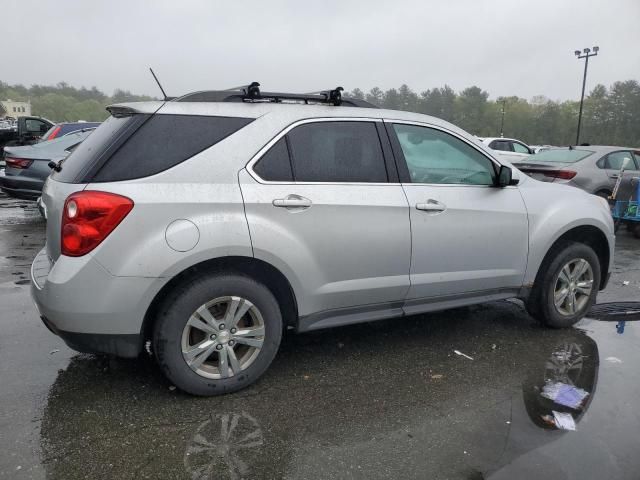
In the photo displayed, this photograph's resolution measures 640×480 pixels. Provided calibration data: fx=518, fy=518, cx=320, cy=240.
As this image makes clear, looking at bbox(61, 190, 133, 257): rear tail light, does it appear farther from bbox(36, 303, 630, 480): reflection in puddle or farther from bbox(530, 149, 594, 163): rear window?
bbox(530, 149, 594, 163): rear window

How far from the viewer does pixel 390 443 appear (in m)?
2.71

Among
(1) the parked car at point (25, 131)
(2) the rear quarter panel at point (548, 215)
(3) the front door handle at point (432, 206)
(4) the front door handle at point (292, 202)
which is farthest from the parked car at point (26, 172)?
(1) the parked car at point (25, 131)

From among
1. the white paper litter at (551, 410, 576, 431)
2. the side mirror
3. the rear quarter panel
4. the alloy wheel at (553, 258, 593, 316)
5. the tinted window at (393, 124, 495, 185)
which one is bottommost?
the white paper litter at (551, 410, 576, 431)

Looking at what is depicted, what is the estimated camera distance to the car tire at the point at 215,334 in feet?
9.52

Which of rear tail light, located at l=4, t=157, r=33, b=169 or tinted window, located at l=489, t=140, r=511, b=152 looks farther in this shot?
tinted window, located at l=489, t=140, r=511, b=152

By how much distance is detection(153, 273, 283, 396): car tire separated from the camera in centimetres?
290

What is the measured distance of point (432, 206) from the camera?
11.8ft

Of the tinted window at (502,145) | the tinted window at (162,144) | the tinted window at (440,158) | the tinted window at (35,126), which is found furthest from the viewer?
the tinted window at (35,126)

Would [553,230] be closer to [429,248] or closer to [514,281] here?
[514,281]

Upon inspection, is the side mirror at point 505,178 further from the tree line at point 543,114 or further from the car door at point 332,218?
the tree line at point 543,114

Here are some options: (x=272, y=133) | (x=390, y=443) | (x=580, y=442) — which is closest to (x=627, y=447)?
(x=580, y=442)

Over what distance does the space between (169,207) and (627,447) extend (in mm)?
2731

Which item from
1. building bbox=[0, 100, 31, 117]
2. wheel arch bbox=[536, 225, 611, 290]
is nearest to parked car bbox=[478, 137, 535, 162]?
wheel arch bbox=[536, 225, 611, 290]

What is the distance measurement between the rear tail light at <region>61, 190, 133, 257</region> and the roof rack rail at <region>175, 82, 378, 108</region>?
79cm
